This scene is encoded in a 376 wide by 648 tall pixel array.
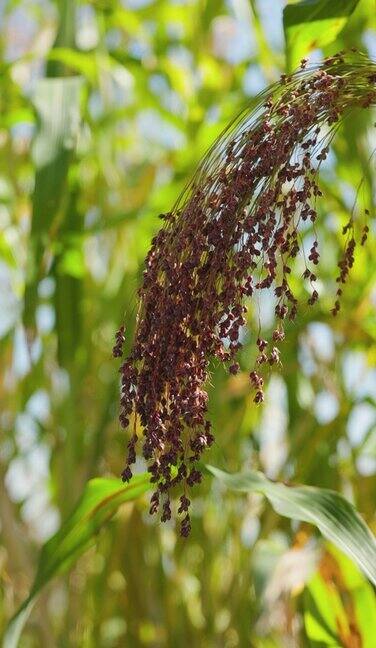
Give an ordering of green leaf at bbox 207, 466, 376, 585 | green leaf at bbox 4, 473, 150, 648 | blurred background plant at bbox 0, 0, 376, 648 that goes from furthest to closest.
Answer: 1. blurred background plant at bbox 0, 0, 376, 648
2. green leaf at bbox 4, 473, 150, 648
3. green leaf at bbox 207, 466, 376, 585

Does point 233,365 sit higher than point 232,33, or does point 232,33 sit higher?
point 232,33

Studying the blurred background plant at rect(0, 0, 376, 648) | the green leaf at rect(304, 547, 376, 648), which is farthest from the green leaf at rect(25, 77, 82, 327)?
the green leaf at rect(304, 547, 376, 648)

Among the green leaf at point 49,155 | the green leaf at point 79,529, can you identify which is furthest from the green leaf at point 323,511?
the green leaf at point 49,155

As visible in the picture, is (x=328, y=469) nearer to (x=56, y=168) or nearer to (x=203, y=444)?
(x=56, y=168)

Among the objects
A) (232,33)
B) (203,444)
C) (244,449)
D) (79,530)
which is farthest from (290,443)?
(232,33)

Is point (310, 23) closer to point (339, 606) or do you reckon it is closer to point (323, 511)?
point (323, 511)

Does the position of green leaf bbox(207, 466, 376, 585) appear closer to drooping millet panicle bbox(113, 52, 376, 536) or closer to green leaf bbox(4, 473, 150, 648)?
green leaf bbox(4, 473, 150, 648)
